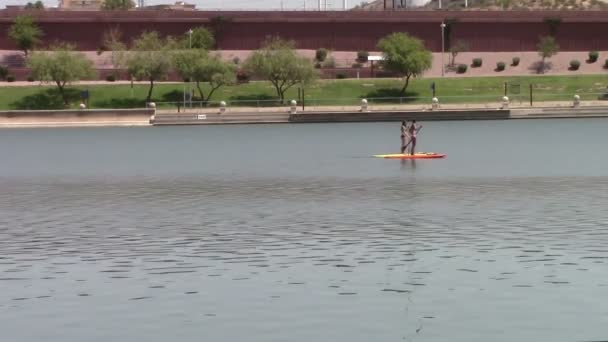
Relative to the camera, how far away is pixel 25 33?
118500mm

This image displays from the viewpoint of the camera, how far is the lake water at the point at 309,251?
58.5 feet

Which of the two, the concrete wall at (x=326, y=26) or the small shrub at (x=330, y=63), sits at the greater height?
the concrete wall at (x=326, y=26)

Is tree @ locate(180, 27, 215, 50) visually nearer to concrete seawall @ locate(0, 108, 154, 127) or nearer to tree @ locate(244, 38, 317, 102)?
tree @ locate(244, 38, 317, 102)

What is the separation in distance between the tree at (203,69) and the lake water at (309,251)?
51.0 meters

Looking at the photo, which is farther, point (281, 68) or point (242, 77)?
point (242, 77)

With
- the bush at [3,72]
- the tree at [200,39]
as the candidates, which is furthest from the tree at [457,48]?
the bush at [3,72]

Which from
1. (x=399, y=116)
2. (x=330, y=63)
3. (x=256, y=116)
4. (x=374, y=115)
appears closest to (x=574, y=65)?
(x=330, y=63)

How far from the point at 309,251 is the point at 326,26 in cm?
10045

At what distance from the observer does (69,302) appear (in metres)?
19.7

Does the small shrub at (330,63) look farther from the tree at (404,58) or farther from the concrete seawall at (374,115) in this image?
the concrete seawall at (374,115)

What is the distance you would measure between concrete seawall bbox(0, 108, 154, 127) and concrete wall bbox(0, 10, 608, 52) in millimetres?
33459

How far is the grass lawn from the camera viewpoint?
100m

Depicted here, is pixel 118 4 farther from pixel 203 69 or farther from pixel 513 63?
pixel 513 63

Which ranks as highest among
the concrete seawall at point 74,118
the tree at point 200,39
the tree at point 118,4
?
the tree at point 118,4
